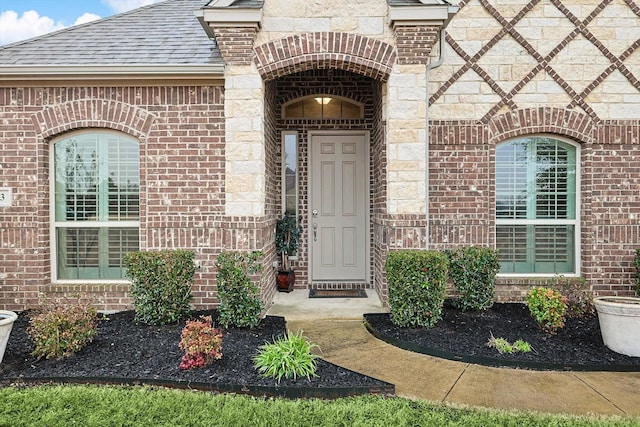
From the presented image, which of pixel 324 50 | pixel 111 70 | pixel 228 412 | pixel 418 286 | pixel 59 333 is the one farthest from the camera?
pixel 111 70

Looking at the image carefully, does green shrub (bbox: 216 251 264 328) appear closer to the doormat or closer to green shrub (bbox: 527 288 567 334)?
the doormat

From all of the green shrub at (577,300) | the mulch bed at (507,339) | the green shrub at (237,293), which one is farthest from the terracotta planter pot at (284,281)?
the green shrub at (577,300)

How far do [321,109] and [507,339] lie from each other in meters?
4.54

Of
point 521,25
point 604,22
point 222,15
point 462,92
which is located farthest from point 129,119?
point 604,22

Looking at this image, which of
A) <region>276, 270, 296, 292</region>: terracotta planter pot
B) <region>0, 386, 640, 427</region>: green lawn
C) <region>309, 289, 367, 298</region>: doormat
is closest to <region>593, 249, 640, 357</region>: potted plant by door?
<region>0, 386, 640, 427</region>: green lawn

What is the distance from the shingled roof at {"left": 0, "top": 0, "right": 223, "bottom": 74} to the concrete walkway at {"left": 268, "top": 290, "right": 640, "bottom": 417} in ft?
13.0

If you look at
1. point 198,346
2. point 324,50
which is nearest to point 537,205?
point 324,50

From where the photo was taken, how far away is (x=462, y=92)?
21.1 feet

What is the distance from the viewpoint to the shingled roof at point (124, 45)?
19.5ft

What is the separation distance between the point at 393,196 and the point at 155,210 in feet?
10.6

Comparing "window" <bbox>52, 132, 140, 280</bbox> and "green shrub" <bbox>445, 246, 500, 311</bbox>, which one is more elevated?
"window" <bbox>52, 132, 140, 280</bbox>

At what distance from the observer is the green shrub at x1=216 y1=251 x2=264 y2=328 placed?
5.27 metres

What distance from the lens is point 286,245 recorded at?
24.0 feet

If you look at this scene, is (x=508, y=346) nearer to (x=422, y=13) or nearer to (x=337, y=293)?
(x=337, y=293)
